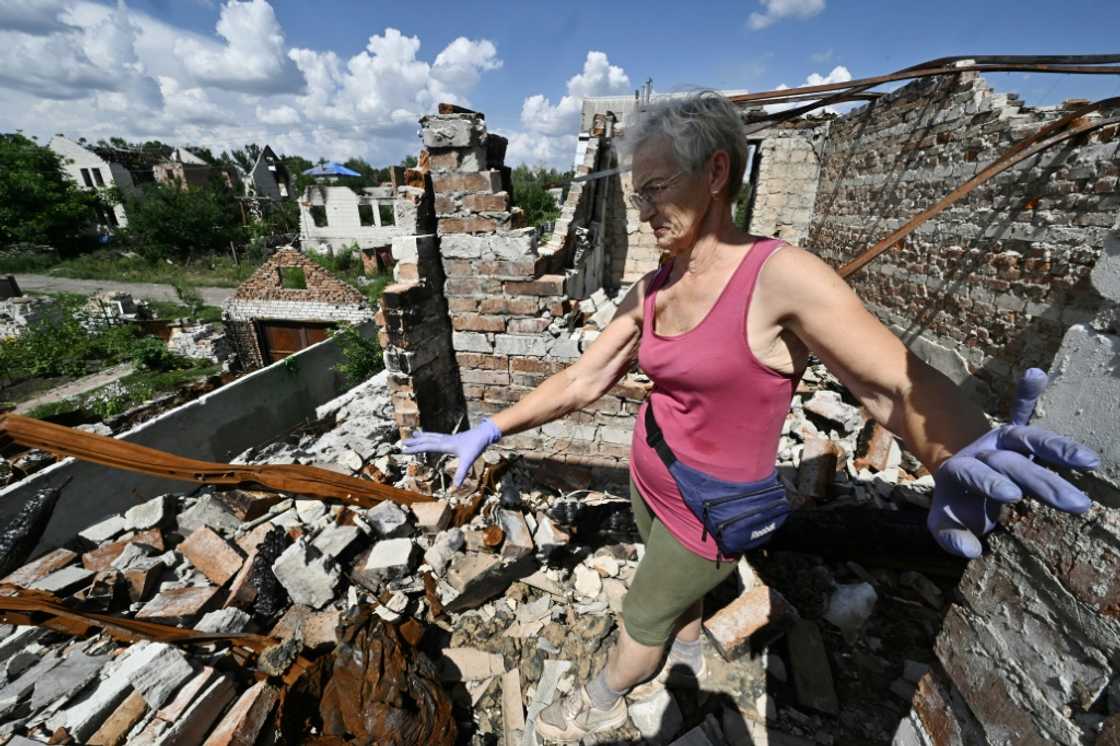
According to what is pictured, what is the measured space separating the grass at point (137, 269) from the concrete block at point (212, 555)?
24.5m

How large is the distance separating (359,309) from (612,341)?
12585 millimetres

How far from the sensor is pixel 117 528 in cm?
319

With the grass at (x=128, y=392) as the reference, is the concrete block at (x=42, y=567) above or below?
above

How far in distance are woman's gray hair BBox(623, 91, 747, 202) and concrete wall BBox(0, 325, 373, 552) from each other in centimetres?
572

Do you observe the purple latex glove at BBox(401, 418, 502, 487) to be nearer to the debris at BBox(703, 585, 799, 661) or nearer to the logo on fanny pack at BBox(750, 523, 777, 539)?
the logo on fanny pack at BBox(750, 523, 777, 539)

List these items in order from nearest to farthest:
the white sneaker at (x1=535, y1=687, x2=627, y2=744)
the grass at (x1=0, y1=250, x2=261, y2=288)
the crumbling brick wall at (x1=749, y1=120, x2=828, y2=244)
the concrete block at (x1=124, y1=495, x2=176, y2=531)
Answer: the white sneaker at (x1=535, y1=687, x2=627, y2=744) → the concrete block at (x1=124, y1=495, x2=176, y2=531) → the crumbling brick wall at (x1=749, y1=120, x2=828, y2=244) → the grass at (x1=0, y1=250, x2=261, y2=288)

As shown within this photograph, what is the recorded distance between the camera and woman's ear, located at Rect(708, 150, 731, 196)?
1.24 m

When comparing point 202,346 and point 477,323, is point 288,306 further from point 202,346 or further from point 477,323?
point 477,323

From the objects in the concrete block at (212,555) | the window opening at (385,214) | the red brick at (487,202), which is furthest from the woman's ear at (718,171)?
the window opening at (385,214)

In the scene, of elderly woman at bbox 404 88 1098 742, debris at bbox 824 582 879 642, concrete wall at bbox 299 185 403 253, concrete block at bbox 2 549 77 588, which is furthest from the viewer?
concrete wall at bbox 299 185 403 253

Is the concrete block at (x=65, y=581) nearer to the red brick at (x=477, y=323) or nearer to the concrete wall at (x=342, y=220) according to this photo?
the red brick at (x=477, y=323)

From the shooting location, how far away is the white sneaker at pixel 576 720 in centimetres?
186

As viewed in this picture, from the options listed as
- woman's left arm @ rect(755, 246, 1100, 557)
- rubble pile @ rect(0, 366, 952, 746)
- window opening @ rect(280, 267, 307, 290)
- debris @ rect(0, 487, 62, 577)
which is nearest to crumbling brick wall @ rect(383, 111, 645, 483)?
rubble pile @ rect(0, 366, 952, 746)

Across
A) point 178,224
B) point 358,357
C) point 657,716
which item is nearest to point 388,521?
point 657,716
